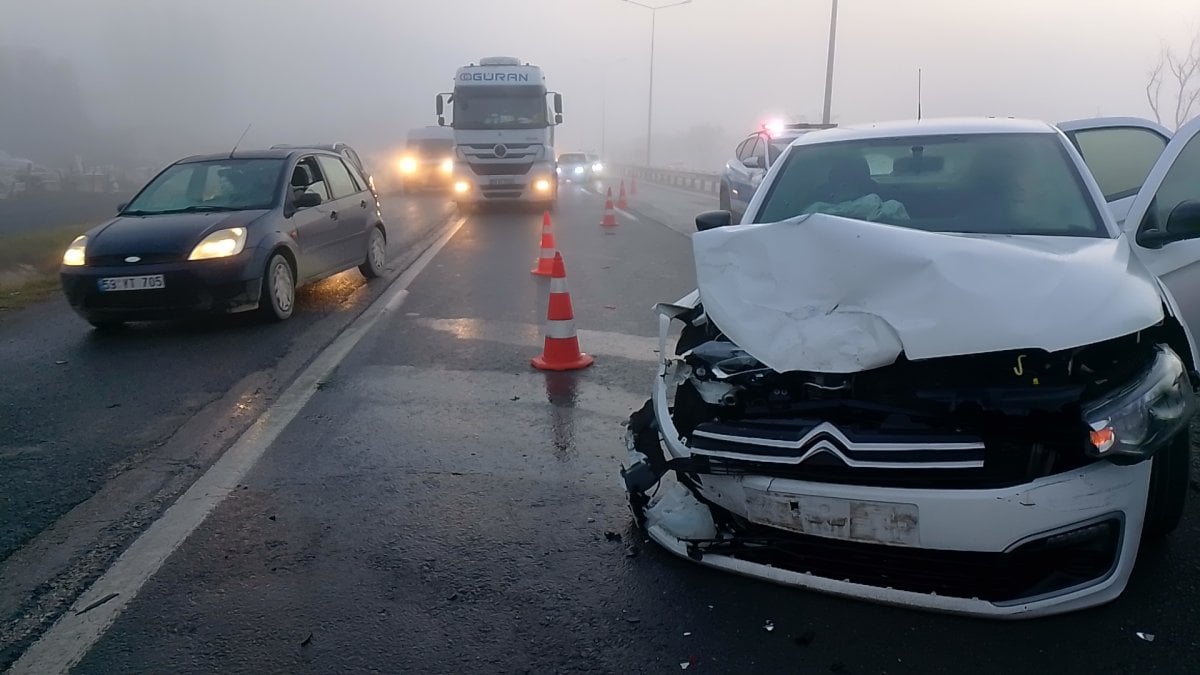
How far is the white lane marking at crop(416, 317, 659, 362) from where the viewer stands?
7281 mm

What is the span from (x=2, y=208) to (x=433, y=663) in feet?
81.4

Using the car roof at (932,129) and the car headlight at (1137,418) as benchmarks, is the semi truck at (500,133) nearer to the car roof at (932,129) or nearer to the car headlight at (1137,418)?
the car roof at (932,129)

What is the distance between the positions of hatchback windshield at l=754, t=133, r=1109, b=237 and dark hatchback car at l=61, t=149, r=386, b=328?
504cm

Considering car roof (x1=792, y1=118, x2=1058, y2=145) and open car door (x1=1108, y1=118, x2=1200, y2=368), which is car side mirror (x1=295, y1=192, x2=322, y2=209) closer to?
car roof (x1=792, y1=118, x2=1058, y2=145)

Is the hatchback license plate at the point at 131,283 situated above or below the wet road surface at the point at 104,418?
above

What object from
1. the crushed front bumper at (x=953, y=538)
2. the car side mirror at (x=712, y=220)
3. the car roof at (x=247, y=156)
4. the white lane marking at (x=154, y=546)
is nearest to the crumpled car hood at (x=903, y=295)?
the crushed front bumper at (x=953, y=538)

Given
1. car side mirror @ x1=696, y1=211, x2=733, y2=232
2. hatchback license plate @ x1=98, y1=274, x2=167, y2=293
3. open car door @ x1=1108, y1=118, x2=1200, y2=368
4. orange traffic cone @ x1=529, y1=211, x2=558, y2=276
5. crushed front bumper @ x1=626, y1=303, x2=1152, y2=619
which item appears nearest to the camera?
crushed front bumper @ x1=626, y1=303, x2=1152, y2=619

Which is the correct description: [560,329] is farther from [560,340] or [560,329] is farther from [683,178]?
[683,178]

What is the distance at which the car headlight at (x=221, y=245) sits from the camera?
7.71 m

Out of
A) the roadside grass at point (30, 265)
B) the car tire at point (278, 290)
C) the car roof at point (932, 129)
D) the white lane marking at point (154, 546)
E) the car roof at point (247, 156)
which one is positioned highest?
the car roof at point (932, 129)

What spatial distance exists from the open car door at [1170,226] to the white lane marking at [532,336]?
3359mm

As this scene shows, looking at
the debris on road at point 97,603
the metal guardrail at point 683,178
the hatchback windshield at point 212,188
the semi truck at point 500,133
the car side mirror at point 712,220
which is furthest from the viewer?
the metal guardrail at point 683,178

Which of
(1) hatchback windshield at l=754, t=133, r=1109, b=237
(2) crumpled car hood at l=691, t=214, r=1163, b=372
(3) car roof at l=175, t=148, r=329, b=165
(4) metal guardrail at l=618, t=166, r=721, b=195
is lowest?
(4) metal guardrail at l=618, t=166, r=721, b=195

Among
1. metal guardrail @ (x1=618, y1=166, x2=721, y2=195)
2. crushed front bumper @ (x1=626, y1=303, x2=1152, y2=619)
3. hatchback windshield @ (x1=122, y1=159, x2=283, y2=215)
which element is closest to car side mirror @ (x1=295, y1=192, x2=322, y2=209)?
hatchback windshield @ (x1=122, y1=159, x2=283, y2=215)
